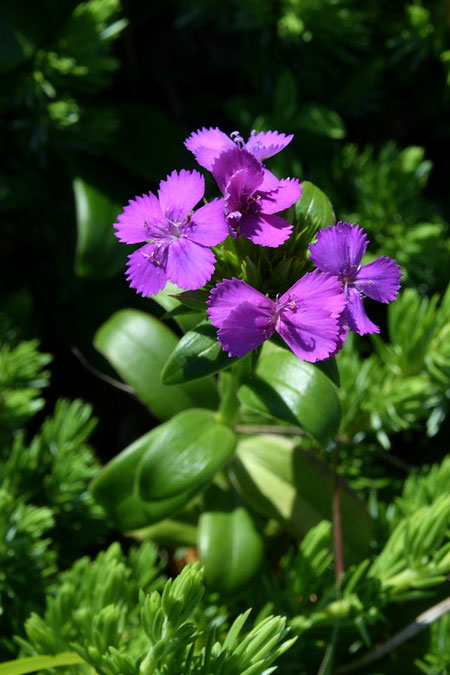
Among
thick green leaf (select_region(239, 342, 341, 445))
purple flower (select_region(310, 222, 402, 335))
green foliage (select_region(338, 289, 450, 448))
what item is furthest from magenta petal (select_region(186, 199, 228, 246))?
green foliage (select_region(338, 289, 450, 448))

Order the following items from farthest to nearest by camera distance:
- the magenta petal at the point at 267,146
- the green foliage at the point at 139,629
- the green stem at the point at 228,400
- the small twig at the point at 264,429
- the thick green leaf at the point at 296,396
Answer: the small twig at the point at 264,429 < the green stem at the point at 228,400 < the thick green leaf at the point at 296,396 < the magenta petal at the point at 267,146 < the green foliage at the point at 139,629

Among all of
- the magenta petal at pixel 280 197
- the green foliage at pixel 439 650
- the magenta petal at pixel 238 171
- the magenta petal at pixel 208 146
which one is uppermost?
the magenta petal at pixel 208 146

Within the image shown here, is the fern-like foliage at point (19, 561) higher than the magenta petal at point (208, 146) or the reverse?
the reverse

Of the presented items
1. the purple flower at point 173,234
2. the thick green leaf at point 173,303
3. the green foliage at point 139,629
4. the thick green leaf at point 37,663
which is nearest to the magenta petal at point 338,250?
the purple flower at point 173,234

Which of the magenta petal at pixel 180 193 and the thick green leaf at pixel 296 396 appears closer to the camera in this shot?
the magenta petal at pixel 180 193

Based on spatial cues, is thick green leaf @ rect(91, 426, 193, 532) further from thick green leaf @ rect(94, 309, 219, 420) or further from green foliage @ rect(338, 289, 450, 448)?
green foliage @ rect(338, 289, 450, 448)

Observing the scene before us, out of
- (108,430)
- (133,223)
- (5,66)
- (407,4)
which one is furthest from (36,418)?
(407,4)

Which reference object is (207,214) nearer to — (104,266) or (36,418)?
(104,266)

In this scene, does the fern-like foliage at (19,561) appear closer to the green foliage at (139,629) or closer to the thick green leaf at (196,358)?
the green foliage at (139,629)

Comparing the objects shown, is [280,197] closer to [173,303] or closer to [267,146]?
[267,146]
